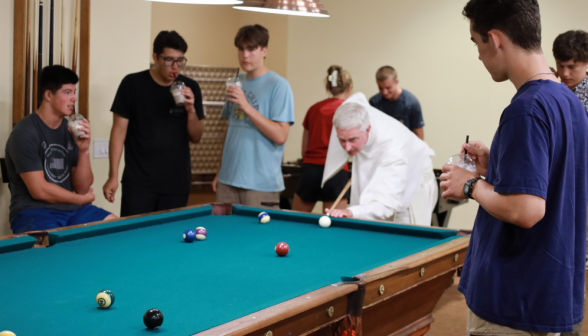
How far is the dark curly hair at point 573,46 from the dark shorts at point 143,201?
7.61ft

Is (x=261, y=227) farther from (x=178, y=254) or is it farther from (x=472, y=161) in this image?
(x=472, y=161)

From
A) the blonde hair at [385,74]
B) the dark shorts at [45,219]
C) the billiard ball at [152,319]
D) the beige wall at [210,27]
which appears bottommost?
the dark shorts at [45,219]

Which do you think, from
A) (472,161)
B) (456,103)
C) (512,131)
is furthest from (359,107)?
(456,103)

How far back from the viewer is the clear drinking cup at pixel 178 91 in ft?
10.9

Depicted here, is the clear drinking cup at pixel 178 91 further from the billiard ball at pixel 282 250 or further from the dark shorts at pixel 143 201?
the billiard ball at pixel 282 250

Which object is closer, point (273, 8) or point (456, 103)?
point (273, 8)

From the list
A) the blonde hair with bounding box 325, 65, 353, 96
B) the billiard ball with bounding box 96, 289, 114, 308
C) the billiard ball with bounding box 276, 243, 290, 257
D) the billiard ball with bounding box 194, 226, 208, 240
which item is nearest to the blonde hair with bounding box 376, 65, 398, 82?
the blonde hair with bounding box 325, 65, 353, 96

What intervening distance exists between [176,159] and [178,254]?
1443 millimetres

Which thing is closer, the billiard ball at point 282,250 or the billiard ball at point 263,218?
the billiard ball at point 282,250

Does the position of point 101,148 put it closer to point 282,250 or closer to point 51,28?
point 51,28

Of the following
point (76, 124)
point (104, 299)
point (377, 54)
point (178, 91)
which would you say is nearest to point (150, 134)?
point (178, 91)

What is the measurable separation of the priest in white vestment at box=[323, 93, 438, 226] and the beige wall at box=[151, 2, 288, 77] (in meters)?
4.16

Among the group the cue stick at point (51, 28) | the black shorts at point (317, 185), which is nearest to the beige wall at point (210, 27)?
the black shorts at point (317, 185)

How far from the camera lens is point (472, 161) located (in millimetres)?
1542
